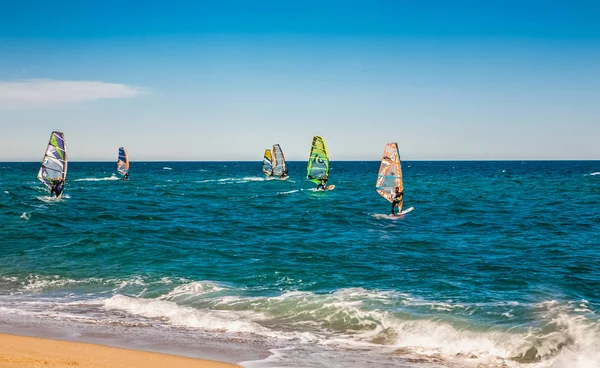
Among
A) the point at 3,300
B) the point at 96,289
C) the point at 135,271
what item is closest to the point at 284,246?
the point at 135,271

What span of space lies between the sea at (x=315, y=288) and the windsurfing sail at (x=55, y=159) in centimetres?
589

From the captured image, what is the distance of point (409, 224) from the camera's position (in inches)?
1065

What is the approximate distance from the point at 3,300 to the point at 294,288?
6.95 metres

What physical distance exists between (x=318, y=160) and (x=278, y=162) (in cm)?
2353

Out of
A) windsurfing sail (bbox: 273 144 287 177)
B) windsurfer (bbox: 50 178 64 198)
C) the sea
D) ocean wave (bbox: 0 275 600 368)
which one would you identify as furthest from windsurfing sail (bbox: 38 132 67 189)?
windsurfing sail (bbox: 273 144 287 177)

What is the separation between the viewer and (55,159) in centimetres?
3409

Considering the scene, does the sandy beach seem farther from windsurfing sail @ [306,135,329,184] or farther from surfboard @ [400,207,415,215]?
windsurfing sail @ [306,135,329,184]

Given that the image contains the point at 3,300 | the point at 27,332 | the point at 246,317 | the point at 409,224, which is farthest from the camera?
the point at 409,224

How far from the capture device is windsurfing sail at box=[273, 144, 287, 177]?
204ft

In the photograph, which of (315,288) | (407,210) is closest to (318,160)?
(407,210)

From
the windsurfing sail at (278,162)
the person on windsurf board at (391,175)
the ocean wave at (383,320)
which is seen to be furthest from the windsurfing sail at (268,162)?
the ocean wave at (383,320)

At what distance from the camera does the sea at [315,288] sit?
10266 millimetres

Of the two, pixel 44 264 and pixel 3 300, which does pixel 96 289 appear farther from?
pixel 44 264

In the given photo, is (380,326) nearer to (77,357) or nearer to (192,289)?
(192,289)
